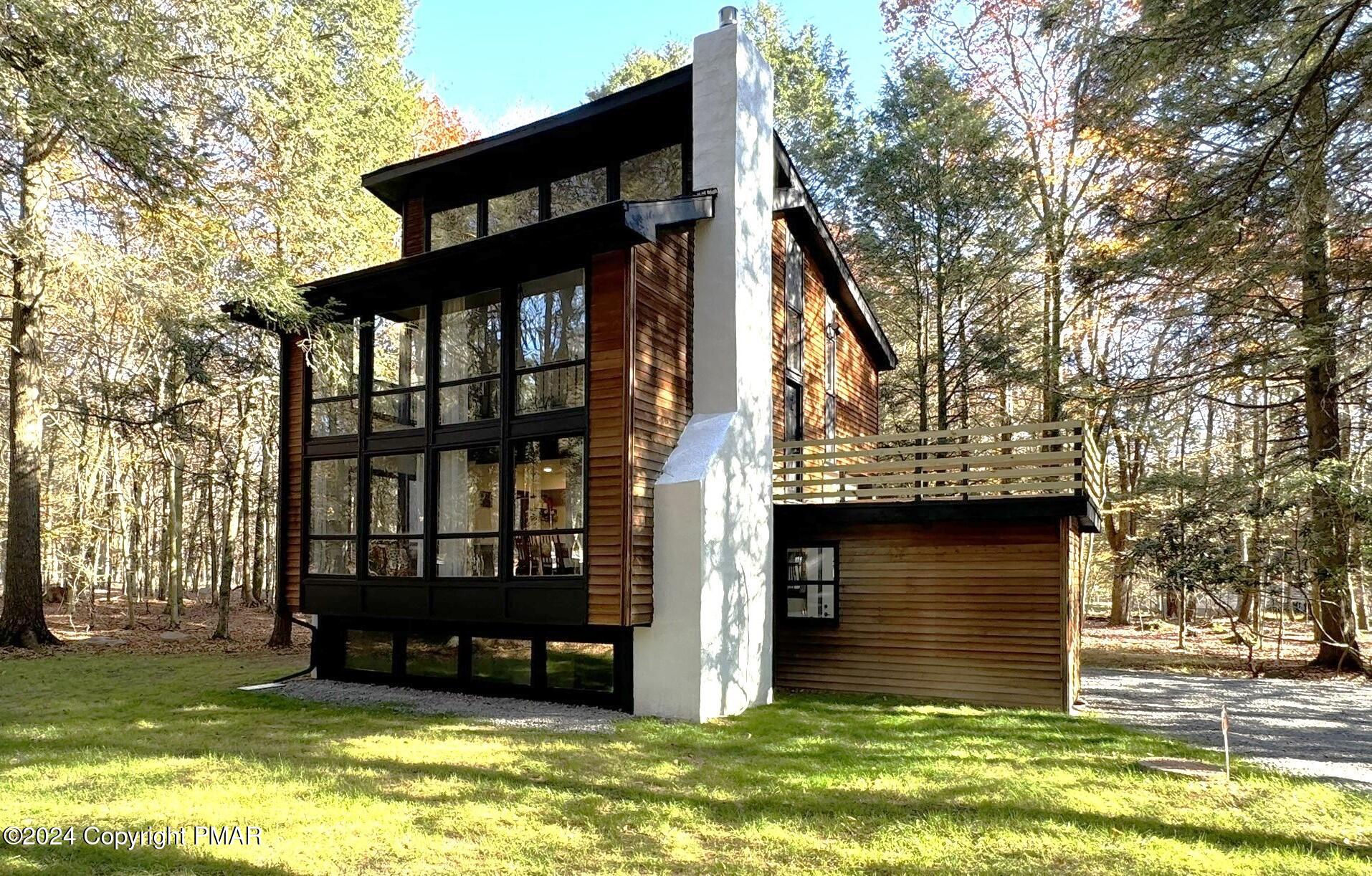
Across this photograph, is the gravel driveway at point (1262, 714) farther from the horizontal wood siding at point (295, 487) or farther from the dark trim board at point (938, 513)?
the horizontal wood siding at point (295, 487)

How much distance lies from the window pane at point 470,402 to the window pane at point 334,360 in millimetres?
1370

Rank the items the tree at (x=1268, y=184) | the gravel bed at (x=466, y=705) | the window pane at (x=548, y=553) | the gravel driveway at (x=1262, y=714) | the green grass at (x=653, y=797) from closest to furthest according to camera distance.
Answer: the green grass at (x=653, y=797) < the tree at (x=1268, y=184) < the gravel driveway at (x=1262, y=714) < the gravel bed at (x=466, y=705) < the window pane at (x=548, y=553)

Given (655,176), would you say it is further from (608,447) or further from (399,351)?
(399,351)

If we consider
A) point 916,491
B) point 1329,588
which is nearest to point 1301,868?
point 916,491

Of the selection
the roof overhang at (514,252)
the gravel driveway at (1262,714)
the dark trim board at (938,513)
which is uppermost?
the roof overhang at (514,252)

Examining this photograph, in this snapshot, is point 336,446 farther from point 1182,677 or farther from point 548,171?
point 1182,677

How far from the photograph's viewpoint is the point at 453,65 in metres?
22.9

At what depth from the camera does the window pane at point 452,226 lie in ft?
42.1

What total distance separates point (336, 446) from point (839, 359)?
9668 millimetres

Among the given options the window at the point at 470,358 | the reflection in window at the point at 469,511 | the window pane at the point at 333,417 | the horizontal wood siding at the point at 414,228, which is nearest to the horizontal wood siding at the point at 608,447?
the reflection in window at the point at 469,511

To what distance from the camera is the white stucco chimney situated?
31.4 ft

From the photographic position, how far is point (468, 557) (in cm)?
1068

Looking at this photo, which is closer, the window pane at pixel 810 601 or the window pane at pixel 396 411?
the window pane at pixel 396 411

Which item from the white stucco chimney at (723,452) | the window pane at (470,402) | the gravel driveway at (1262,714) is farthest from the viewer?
the window pane at (470,402)
